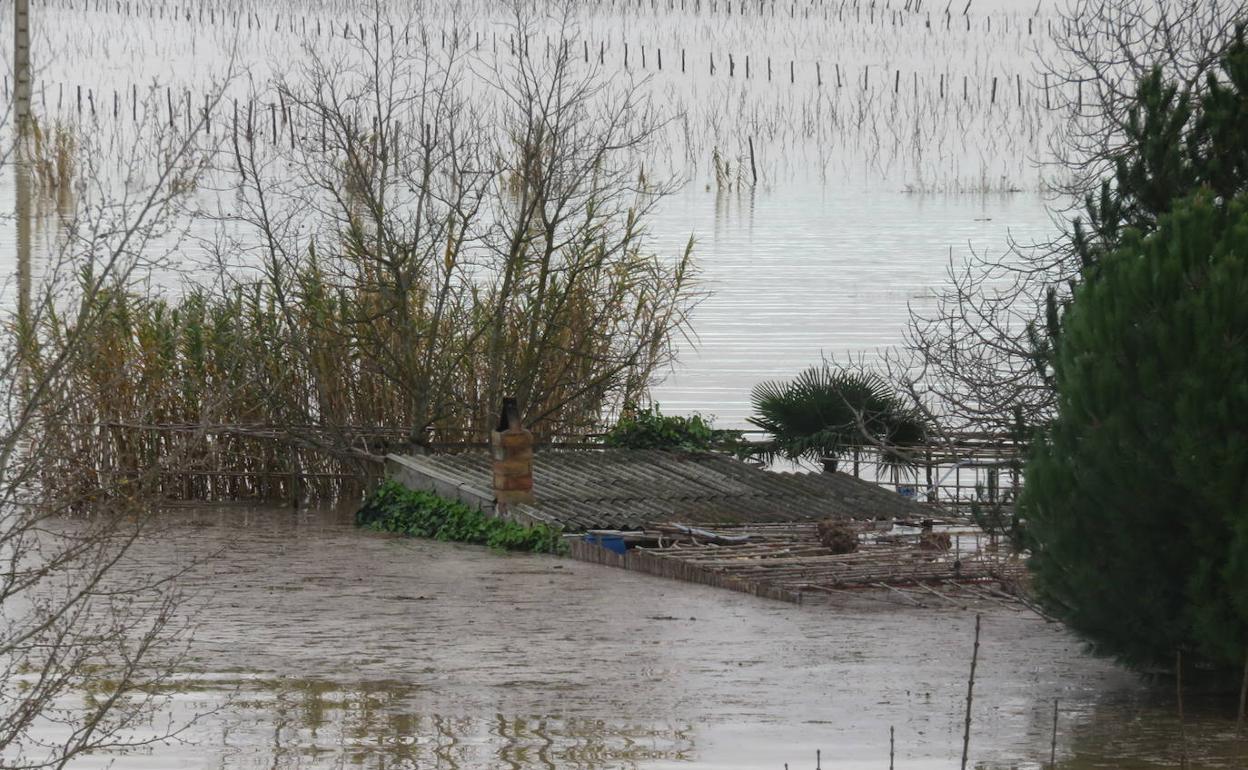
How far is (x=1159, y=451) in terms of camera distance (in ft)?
30.0

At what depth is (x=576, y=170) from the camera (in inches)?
731

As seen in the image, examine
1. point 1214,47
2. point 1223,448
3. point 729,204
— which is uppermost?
point 729,204

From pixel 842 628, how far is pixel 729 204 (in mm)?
50681

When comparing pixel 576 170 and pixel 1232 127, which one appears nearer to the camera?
pixel 1232 127

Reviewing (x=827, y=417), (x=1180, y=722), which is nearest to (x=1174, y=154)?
(x=1180, y=722)

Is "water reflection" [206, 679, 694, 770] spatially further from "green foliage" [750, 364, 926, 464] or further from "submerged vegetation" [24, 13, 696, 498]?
"green foliage" [750, 364, 926, 464]

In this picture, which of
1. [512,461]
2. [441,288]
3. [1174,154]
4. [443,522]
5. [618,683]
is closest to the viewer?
[618,683]

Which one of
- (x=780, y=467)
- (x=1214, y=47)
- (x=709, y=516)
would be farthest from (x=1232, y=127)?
(x=780, y=467)

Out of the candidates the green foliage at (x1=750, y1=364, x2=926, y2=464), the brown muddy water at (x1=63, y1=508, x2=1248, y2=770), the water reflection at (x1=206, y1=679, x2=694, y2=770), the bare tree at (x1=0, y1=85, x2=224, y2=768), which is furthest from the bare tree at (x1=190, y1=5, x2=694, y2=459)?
the water reflection at (x1=206, y1=679, x2=694, y2=770)

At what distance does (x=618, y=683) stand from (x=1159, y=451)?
320 centimetres

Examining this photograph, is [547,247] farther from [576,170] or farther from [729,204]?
[729,204]

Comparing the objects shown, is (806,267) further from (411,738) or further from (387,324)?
(411,738)

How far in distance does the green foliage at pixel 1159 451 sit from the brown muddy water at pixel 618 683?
0.59 m

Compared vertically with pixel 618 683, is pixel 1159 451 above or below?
above
